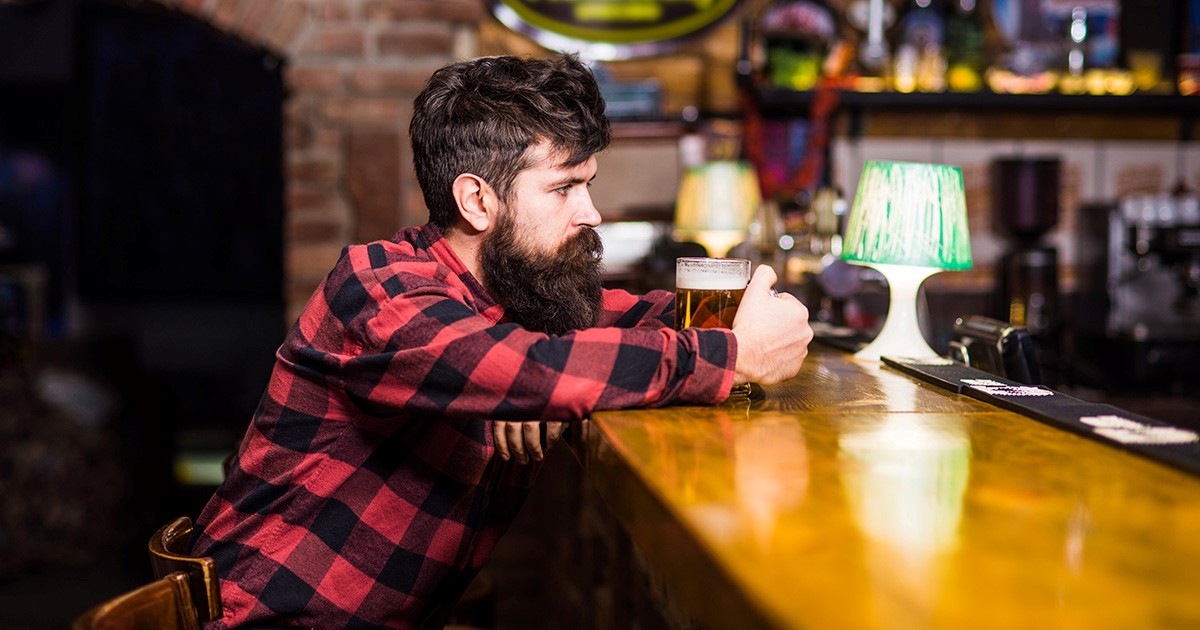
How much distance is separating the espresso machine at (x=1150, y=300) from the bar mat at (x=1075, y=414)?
2152mm

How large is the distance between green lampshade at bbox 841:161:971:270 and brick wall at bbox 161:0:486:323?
6.14 feet

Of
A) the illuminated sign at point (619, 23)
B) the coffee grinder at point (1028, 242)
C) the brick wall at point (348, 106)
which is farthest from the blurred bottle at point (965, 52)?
the brick wall at point (348, 106)

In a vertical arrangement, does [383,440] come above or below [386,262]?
below

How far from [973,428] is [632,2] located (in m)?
3.06

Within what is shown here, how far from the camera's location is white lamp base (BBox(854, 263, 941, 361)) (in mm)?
1812

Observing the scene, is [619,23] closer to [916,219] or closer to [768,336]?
[916,219]

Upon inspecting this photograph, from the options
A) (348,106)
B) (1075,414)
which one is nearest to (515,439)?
(1075,414)

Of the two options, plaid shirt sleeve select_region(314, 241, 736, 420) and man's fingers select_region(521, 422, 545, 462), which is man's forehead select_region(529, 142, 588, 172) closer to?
plaid shirt sleeve select_region(314, 241, 736, 420)

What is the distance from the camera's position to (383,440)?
4.90ft

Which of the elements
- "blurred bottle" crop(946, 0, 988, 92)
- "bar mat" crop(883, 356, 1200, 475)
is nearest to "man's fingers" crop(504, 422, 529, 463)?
"bar mat" crop(883, 356, 1200, 475)

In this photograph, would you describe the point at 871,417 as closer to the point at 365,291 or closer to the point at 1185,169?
the point at 365,291

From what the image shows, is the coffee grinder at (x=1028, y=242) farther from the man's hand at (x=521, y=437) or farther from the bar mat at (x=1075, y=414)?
the man's hand at (x=521, y=437)

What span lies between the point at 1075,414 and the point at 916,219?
1.85 ft

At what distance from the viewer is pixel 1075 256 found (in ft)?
13.9
